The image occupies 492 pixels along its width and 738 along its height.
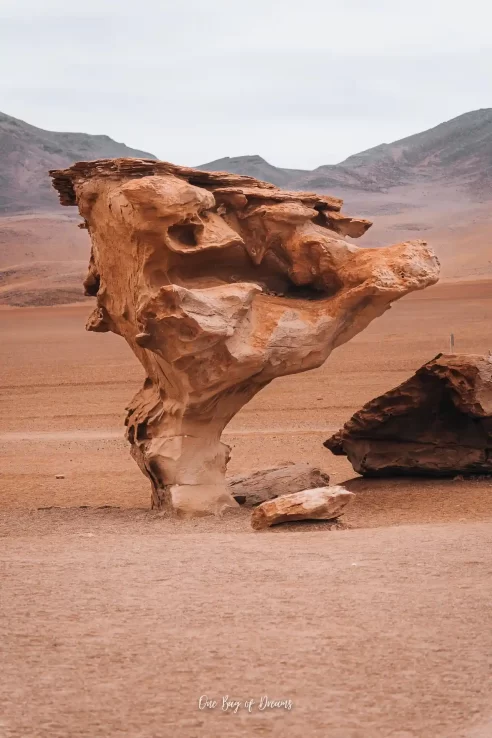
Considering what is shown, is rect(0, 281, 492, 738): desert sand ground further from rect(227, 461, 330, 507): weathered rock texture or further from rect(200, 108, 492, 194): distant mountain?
rect(200, 108, 492, 194): distant mountain

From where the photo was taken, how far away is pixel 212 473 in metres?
10.3

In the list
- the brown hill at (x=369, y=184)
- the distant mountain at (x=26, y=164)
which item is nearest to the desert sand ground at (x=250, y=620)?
the brown hill at (x=369, y=184)

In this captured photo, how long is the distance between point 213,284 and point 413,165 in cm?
10977

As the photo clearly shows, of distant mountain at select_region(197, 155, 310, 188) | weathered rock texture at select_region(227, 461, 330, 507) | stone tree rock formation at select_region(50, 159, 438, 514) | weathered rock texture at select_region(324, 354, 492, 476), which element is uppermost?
distant mountain at select_region(197, 155, 310, 188)

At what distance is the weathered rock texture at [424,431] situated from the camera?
11664 millimetres

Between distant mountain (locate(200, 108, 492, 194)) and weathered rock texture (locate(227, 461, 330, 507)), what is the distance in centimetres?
9509

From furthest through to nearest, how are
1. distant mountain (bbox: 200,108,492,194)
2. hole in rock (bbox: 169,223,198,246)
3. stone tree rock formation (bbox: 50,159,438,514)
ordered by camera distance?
distant mountain (bbox: 200,108,492,194), hole in rock (bbox: 169,223,198,246), stone tree rock formation (bbox: 50,159,438,514)

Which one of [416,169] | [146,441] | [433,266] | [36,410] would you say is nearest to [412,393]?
[433,266]

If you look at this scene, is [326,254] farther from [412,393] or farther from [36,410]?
[36,410]

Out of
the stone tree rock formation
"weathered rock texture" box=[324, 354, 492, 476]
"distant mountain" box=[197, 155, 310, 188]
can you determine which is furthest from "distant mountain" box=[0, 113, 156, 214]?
the stone tree rock formation

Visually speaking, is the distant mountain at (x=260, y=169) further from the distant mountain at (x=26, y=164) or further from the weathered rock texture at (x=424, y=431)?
the weathered rock texture at (x=424, y=431)

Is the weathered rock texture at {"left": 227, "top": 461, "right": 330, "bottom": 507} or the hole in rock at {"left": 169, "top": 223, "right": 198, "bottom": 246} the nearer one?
the hole in rock at {"left": 169, "top": 223, "right": 198, "bottom": 246}

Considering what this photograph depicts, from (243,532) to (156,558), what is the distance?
5.11 ft

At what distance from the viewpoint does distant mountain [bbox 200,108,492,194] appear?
108625 mm
